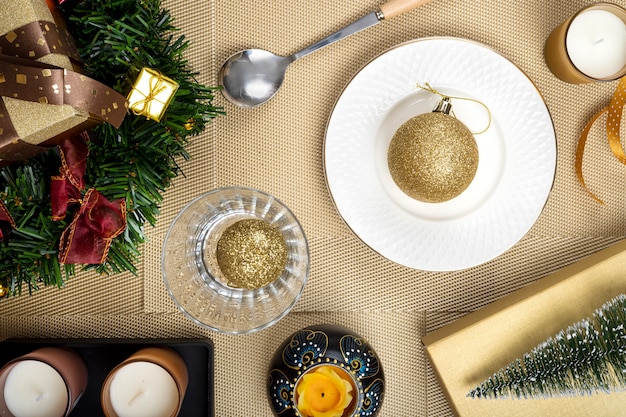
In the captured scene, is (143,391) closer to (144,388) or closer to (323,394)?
(144,388)

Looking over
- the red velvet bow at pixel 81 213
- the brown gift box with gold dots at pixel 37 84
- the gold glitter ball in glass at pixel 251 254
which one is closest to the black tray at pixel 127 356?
the gold glitter ball in glass at pixel 251 254

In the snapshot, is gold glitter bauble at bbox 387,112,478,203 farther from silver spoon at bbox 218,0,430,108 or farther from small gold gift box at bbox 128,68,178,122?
Result: small gold gift box at bbox 128,68,178,122

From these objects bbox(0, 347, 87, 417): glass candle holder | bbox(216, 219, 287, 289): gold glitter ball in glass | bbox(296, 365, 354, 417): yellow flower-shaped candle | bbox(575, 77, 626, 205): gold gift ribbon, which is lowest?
bbox(296, 365, 354, 417): yellow flower-shaped candle

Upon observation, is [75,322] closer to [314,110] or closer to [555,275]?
[314,110]

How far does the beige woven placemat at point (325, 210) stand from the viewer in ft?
2.36

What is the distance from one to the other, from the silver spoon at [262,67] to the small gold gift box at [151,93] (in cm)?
20

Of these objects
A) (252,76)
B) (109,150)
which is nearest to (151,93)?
(109,150)

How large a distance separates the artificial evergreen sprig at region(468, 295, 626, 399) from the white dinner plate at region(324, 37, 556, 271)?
138mm

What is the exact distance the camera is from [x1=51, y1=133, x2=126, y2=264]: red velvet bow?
504 mm

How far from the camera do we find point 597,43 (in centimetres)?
71

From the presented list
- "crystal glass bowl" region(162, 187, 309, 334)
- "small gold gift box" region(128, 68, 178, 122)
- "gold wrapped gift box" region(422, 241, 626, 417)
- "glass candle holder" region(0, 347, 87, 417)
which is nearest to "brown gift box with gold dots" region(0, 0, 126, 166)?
"small gold gift box" region(128, 68, 178, 122)

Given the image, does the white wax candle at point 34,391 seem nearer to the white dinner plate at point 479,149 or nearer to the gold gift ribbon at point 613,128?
the white dinner plate at point 479,149

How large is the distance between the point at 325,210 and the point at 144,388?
0.33m

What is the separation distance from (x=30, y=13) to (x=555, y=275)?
0.69 m
